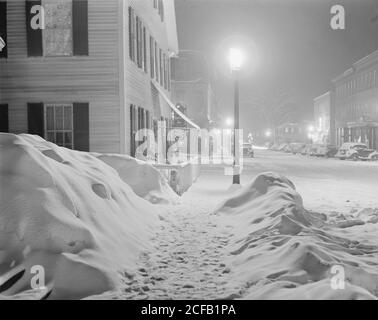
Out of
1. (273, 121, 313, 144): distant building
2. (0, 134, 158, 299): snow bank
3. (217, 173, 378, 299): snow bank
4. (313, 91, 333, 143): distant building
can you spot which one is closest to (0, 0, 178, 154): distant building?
(217, 173, 378, 299): snow bank

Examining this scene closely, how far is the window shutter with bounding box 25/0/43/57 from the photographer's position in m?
13.6

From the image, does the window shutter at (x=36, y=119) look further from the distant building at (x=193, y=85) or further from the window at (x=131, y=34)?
the distant building at (x=193, y=85)

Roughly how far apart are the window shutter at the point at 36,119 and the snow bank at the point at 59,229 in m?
6.40

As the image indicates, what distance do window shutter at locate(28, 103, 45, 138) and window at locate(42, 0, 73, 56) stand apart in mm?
1666

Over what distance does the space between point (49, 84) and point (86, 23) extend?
221 cm

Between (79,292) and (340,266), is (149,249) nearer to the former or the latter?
(79,292)

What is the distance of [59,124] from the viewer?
13.9 metres

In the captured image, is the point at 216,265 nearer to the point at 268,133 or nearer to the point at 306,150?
the point at 306,150

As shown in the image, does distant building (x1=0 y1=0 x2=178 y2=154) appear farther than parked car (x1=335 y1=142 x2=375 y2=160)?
No

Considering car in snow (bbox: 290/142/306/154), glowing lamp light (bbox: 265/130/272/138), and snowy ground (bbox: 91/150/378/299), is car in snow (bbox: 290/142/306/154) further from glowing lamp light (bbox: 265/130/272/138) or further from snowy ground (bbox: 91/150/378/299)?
snowy ground (bbox: 91/150/378/299)

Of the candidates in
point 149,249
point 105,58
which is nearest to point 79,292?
point 149,249

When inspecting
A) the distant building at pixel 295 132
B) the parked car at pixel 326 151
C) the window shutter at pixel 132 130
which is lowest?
the parked car at pixel 326 151

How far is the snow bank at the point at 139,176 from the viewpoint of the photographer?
1129 cm
